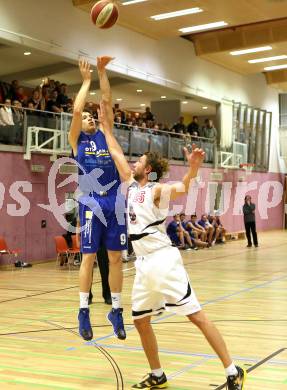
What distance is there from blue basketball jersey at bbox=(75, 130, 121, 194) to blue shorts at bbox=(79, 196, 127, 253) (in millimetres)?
122

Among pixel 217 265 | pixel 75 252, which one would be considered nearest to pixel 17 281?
pixel 75 252

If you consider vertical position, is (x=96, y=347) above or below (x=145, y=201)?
below

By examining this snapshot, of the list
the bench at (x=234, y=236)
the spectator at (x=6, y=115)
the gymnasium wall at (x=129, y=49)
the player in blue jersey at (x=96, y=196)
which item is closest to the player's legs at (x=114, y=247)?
the player in blue jersey at (x=96, y=196)

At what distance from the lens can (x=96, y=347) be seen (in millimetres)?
6430

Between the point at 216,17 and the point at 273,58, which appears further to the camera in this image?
the point at 273,58

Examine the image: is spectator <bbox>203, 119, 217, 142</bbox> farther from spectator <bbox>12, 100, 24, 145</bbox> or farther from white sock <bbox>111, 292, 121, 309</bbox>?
white sock <bbox>111, 292, 121, 309</bbox>

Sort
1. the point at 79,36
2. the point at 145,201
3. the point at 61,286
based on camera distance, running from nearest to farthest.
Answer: the point at 145,201 < the point at 61,286 < the point at 79,36

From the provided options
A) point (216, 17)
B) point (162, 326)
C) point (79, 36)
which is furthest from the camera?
point (216, 17)

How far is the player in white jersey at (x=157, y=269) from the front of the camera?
4.55 meters

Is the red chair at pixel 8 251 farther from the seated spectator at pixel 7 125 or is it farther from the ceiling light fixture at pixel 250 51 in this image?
the ceiling light fixture at pixel 250 51

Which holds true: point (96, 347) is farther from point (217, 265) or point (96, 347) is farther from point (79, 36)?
point (79, 36)

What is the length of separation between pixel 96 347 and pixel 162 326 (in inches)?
53.2

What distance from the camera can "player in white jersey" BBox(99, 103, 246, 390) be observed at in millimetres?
4551

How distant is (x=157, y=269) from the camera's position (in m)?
4.63
